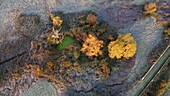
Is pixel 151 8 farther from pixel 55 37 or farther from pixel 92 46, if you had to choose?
pixel 55 37

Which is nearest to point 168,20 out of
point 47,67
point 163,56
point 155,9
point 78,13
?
point 155,9

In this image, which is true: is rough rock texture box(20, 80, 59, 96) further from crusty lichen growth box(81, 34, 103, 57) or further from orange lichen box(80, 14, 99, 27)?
orange lichen box(80, 14, 99, 27)

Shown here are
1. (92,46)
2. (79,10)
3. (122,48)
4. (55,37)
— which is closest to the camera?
(122,48)

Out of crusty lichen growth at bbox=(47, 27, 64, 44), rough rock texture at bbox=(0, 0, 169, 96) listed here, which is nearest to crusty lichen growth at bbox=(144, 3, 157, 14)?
rough rock texture at bbox=(0, 0, 169, 96)

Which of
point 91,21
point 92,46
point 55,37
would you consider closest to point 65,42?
point 55,37

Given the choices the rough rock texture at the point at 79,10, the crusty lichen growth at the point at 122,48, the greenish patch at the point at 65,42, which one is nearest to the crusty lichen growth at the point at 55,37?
the greenish patch at the point at 65,42

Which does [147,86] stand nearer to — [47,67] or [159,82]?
[159,82]
